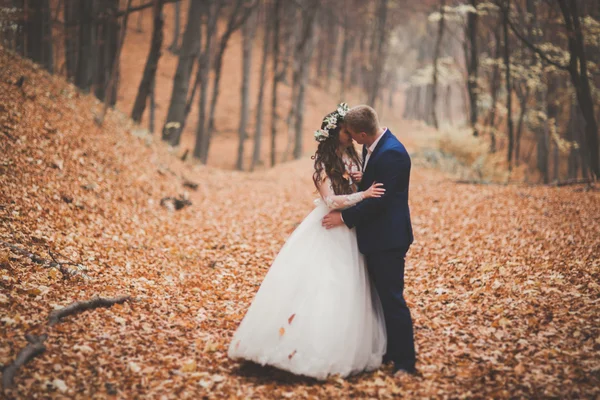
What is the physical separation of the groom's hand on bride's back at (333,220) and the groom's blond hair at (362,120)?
83cm

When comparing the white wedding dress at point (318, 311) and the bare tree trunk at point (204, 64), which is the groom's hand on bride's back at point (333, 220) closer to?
the white wedding dress at point (318, 311)

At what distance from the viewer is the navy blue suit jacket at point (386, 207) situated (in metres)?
4.02

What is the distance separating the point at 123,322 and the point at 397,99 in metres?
64.0

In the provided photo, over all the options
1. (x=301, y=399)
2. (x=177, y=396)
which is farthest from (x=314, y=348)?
(x=177, y=396)

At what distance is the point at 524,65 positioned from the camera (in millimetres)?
17250

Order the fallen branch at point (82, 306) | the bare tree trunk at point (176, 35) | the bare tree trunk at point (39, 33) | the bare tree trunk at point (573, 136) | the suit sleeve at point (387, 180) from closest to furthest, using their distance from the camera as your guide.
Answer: the suit sleeve at point (387, 180) < the fallen branch at point (82, 306) < the bare tree trunk at point (39, 33) < the bare tree trunk at point (573, 136) < the bare tree trunk at point (176, 35)

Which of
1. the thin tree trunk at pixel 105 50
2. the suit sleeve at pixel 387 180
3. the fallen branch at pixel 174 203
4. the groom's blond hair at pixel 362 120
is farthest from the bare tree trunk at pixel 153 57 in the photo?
the suit sleeve at pixel 387 180

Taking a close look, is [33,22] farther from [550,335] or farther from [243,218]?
[550,335]

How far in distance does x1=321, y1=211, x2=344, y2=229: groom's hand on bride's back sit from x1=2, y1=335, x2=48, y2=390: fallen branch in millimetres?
2785

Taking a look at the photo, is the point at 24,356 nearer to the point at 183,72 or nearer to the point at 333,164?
A: the point at 333,164

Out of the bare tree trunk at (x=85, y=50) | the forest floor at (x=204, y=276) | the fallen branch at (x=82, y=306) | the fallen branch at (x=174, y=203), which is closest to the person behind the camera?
the forest floor at (x=204, y=276)

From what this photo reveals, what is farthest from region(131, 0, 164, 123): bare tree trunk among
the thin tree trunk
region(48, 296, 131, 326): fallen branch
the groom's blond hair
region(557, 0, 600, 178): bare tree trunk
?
the groom's blond hair

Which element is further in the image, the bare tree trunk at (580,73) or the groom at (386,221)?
the bare tree trunk at (580,73)

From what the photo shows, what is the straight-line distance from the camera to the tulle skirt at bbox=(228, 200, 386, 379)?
3.90 meters
